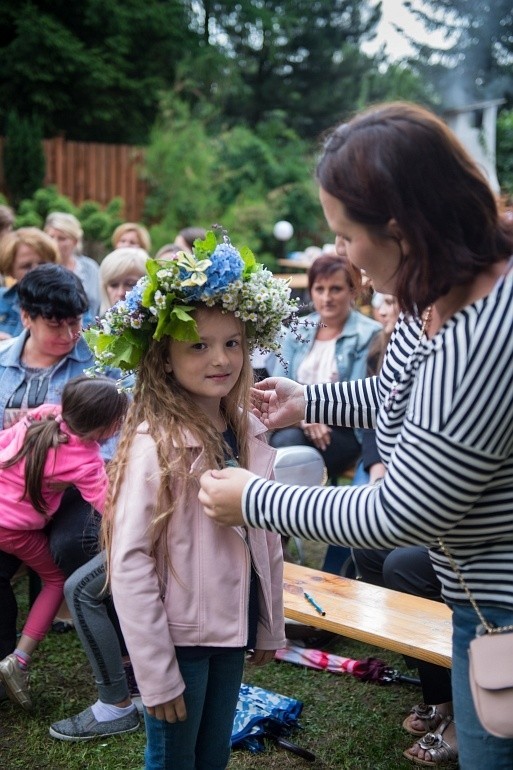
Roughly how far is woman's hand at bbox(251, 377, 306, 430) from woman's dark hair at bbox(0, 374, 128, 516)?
0.96 metres

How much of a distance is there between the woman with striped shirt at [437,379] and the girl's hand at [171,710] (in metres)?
0.66

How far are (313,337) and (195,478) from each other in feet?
11.4

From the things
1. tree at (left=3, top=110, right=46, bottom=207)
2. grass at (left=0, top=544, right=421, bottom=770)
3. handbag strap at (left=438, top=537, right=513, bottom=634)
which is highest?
tree at (left=3, top=110, right=46, bottom=207)

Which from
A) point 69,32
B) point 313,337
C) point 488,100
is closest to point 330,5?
point 69,32

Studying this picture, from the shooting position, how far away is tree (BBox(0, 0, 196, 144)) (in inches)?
745

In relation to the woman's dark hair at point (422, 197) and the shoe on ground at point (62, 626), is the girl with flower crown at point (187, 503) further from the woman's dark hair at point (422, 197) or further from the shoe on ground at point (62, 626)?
the shoe on ground at point (62, 626)

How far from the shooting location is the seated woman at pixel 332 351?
5.11 meters

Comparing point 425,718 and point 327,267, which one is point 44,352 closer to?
point 327,267

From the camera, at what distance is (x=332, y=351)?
5.38 meters

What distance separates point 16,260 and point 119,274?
73 cm

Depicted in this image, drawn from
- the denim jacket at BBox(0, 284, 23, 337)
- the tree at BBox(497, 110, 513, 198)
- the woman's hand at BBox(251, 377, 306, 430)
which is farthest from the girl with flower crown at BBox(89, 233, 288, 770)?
the tree at BBox(497, 110, 513, 198)

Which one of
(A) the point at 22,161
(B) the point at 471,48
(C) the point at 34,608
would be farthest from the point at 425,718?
(B) the point at 471,48

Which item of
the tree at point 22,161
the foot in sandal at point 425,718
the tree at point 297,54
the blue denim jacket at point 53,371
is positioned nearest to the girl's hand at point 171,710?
the foot in sandal at point 425,718

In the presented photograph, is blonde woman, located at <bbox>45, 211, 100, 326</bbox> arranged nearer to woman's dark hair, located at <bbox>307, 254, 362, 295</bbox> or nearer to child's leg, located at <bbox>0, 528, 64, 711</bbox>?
woman's dark hair, located at <bbox>307, 254, 362, 295</bbox>
